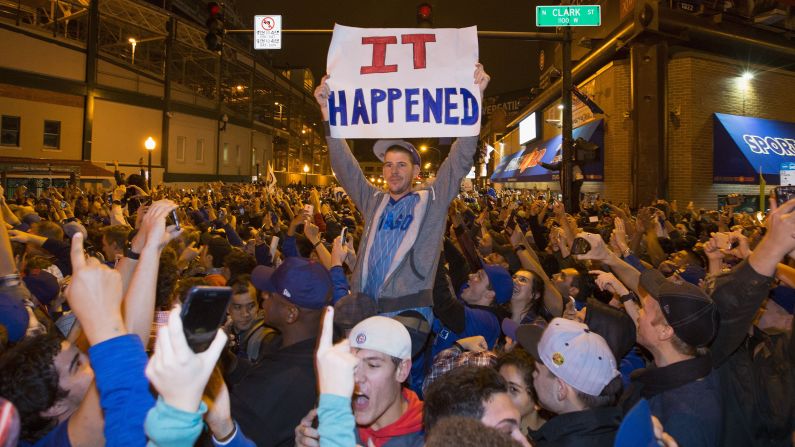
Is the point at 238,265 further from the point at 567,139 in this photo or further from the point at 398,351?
the point at 567,139

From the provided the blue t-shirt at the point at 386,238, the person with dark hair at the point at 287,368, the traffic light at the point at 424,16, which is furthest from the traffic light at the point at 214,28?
the person with dark hair at the point at 287,368

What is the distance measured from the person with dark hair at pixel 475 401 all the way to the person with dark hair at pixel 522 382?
72cm

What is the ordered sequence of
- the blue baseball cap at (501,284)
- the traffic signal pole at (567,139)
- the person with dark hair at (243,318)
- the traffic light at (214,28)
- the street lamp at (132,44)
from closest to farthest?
the person with dark hair at (243,318) → the blue baseball cap at (501,284) → the traffic light at (214,28) → the traffic signal pole at (567,139) → the street lamp at (132,44)

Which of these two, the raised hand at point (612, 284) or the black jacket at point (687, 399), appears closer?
the black jacket at point (687, 399)

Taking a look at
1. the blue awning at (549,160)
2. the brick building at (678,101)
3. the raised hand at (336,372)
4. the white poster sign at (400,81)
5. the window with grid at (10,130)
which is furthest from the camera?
the window with grid at (10,130)

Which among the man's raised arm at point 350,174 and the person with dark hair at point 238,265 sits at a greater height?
the man's raised arm at point 350,174

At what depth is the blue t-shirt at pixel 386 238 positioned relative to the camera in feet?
12.4

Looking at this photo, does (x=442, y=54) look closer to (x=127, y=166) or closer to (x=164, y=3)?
(x=127, y=166)

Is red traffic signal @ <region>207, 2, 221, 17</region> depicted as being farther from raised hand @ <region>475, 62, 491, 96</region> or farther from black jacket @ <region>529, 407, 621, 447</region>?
black jacket @ <region>529, 407, 621, 447</region>

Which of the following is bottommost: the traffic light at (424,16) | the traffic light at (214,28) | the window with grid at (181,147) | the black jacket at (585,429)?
the black jacket at (585,429)

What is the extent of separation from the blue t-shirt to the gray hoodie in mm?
31

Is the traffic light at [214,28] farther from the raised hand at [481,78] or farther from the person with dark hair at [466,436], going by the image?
the person with dark hair at [466,436]

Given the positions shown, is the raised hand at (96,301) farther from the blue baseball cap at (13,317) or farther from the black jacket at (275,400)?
the blue baseball cap at (13,317)

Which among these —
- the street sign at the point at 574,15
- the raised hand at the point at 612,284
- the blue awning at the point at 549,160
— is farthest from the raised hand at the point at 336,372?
the blue awning at the point at 549,160
